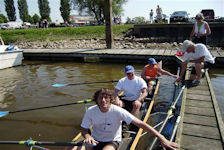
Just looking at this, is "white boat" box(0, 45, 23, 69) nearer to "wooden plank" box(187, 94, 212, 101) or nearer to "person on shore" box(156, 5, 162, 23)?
"wooden plank" box(187, 94, 212, 101)

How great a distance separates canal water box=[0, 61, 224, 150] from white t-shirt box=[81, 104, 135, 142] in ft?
7.79

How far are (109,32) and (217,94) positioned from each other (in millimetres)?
9835

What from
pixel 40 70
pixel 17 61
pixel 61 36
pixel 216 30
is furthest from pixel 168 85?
pixel 61 36

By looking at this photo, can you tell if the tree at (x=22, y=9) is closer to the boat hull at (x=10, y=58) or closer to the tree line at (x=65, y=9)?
the tree line at (x=65, y=9)

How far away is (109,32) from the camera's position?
A: 15.3 m

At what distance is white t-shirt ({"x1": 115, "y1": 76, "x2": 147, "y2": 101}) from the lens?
5270mm

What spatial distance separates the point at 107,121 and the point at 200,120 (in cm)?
239

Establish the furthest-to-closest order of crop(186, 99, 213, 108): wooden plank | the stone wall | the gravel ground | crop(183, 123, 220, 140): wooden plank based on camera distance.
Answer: the stone wall → the gravel ground → crop(186, 99, 213, 108): wooden plank → crop(183, 123, 220, 140): wooden plank

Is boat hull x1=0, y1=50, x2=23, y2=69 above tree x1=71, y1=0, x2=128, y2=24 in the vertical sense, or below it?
below

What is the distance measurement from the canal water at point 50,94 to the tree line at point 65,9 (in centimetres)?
3699

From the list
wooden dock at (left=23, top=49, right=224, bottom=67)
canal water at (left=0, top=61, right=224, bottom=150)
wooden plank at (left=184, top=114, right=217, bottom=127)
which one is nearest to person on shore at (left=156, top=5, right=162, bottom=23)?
Result: wooden dock at (left=23, top=49, right=224, bottom=67)

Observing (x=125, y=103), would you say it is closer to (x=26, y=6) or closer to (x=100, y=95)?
(x=100, y=95)

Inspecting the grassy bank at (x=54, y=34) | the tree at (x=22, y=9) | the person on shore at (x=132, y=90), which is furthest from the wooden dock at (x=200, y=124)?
the tree at (x=22, y=9)

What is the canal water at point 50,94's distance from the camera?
19.0 feet
